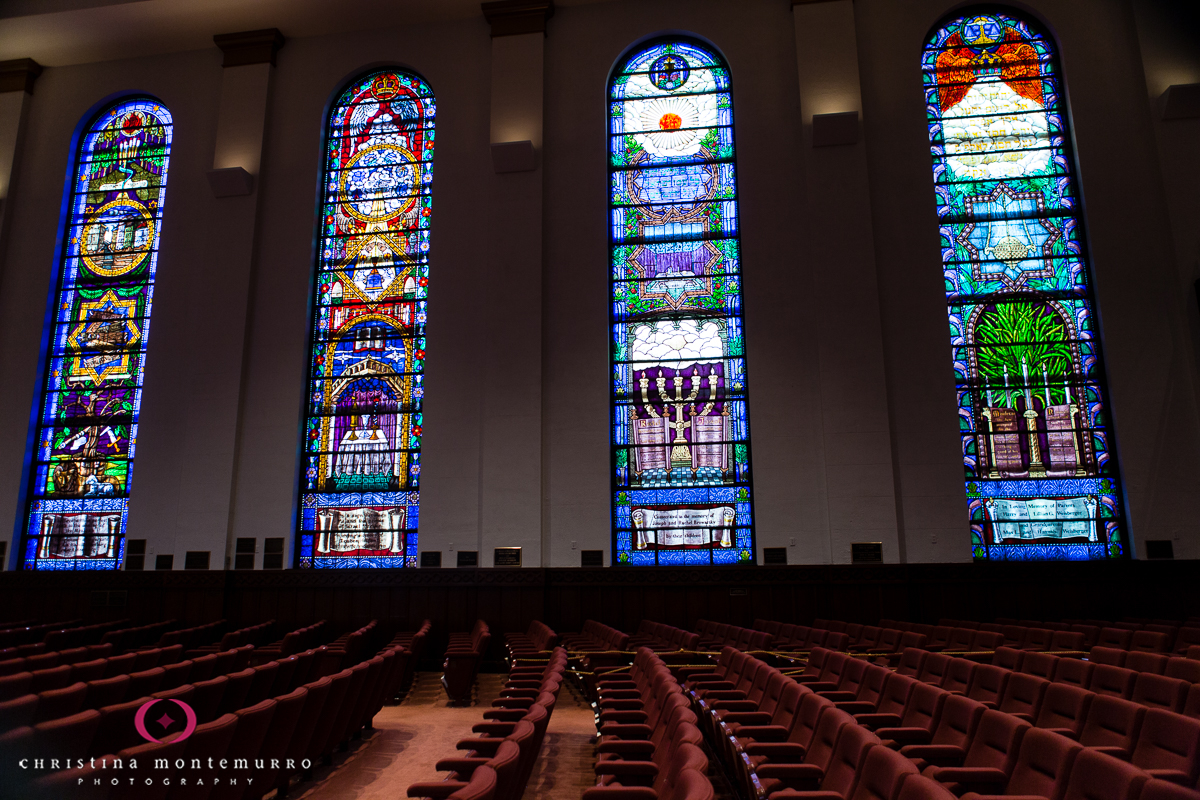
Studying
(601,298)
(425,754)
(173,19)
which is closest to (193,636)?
(425,754)

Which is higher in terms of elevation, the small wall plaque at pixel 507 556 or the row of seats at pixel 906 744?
the small wall plaque at pixel 507 556

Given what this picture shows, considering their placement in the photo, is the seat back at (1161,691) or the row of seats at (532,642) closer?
the seat back at (1161,691)

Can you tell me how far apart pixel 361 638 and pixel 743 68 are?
956 centimetres

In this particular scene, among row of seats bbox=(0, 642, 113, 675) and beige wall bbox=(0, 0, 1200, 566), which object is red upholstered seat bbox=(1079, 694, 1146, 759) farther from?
beige wall bbox=(0, 0, 1200, 566)

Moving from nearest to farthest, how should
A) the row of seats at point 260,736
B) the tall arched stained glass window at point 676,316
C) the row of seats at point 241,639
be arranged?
the row of seats at point 260,736
the row of seats at point 241,639
the tall arched stained glass window at point 676,316

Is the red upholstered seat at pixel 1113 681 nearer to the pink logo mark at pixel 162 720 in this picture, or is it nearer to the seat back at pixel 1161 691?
the seat back at pixel 1161 691

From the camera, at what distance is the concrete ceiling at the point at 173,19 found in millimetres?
12961

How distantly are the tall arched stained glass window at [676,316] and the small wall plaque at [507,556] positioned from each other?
53.1 inches

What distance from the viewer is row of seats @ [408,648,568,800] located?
2807 millimetres

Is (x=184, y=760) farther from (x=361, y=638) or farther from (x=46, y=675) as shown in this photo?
(x=361, y=638)

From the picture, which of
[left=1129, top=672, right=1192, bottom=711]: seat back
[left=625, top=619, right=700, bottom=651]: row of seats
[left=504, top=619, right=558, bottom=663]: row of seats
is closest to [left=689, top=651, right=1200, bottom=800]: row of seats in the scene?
[left=1129, top=672, right=1192, bottom=711]: seat back

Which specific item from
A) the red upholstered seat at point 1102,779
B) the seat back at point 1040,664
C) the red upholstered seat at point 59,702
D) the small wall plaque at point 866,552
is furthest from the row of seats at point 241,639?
the small wall plaque at point 866,552

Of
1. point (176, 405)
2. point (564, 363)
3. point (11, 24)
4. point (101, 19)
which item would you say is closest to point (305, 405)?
point (176, 405)

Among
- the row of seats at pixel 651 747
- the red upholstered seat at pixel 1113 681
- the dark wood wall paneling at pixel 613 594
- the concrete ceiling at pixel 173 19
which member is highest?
the concrete ceiling at pixel 173 19
